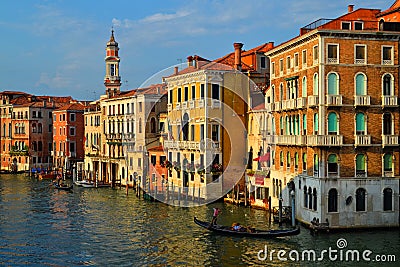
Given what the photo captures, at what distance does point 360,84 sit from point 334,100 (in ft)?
4.31

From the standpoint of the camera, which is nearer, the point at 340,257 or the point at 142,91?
the point at 340,257

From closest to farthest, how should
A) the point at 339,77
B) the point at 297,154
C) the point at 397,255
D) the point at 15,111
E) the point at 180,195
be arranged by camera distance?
the point at 397,255
the point at 339,77
the point at 297,154
the point at 180,195
the point at 15,111

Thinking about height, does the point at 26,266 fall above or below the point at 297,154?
below

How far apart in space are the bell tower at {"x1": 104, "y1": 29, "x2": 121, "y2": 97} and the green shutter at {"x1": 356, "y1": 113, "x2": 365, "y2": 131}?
1287 inches

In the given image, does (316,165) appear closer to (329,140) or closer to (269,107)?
(329,140)

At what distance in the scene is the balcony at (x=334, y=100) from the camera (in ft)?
72.6

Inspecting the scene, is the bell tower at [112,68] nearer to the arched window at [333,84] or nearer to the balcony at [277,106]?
the balcony at [277,106]

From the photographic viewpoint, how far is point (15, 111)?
2403 inches

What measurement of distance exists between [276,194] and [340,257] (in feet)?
29.5

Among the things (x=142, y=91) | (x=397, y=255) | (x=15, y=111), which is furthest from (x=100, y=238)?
(x=15, y=111)

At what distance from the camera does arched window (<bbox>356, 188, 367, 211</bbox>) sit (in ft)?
73.2

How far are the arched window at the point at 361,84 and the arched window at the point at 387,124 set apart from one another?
130 centimetres

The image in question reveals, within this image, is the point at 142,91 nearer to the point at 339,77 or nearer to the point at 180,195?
the point at 180,195

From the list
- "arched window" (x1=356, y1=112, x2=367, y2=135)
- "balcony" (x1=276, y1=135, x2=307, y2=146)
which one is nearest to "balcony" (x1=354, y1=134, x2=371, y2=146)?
"arched window" (x1=356, y1=112, x2=367, y2=135)
